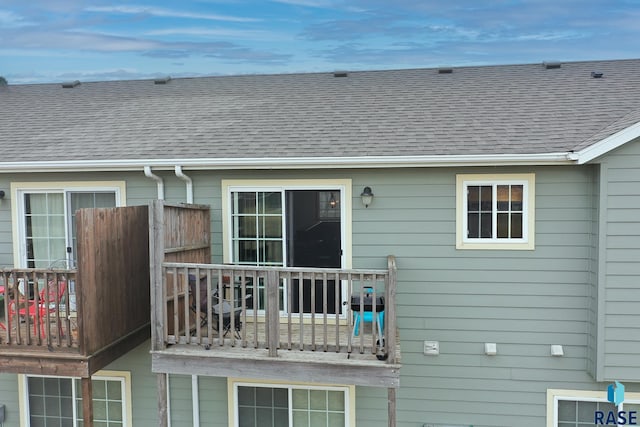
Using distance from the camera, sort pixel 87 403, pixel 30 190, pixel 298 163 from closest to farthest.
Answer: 1. pixel 87 403
2. pixel 298 163
3. pixel 30 190

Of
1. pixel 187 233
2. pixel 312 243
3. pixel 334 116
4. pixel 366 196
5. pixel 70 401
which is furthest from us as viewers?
pixel 334 116

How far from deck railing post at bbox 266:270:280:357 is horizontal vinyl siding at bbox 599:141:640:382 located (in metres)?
3.51

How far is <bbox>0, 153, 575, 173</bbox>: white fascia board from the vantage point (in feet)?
16.2

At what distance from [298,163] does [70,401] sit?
14.8 feet

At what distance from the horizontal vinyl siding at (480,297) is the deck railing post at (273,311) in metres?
1.45

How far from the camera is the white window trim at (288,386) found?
5516 mm

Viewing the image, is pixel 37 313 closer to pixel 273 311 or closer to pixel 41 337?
pixel 41 337

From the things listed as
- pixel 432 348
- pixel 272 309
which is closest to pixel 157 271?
pixel 272 309

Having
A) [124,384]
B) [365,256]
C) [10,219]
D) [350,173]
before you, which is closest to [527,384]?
[365,256]

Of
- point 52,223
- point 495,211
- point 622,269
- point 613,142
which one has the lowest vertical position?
point 622,269

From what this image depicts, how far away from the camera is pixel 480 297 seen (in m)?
5.27

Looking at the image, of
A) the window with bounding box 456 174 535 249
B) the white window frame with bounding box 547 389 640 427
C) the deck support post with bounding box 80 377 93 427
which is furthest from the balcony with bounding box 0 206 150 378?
the white window frame with bounding box 547 389 640 427

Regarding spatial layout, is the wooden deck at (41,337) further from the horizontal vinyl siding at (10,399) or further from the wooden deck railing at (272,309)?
the horizontal vinyl siding at (10,399)

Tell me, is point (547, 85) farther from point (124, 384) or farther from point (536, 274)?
point (124, 384)
